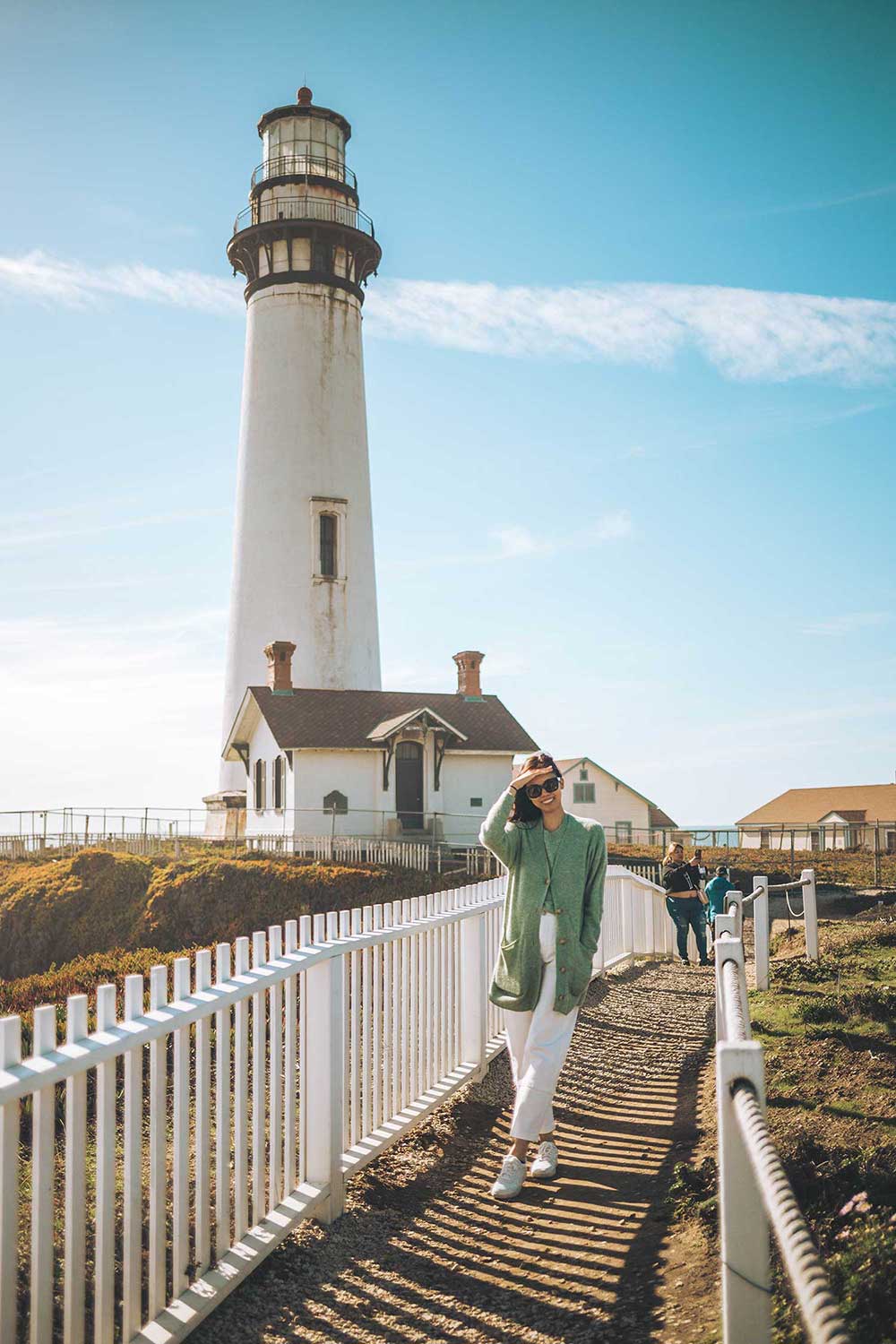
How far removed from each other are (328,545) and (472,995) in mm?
28514

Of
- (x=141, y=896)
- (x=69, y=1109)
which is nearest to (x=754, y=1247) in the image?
(x=69, y=1109)

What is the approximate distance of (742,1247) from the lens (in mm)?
2510

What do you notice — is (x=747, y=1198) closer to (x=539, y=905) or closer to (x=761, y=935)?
(x=539, y=905)

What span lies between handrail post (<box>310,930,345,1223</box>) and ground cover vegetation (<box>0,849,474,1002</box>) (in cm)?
1927

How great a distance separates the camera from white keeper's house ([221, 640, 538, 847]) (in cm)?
3250

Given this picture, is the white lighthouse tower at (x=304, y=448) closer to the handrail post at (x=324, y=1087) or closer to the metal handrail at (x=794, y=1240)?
the handrail post at (x=324, y=1087)

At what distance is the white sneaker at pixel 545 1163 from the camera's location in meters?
5.54

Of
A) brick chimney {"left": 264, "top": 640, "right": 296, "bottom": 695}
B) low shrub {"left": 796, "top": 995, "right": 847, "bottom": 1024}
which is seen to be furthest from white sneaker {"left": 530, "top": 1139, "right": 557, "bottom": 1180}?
brick chimney {"left": 264, "top": 640, "right": 296, "bottom": 695}

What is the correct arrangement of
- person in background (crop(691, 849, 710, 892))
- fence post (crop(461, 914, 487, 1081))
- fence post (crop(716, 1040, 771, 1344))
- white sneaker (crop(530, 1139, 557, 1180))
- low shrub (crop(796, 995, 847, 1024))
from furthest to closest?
person in background (crop(691, 849, 710, 892)), low shrub (crop(796, 995, 847, 1024)), fence post (crop(461, 914, 487, 1081)), white sneaker (crop(530, 1139, 557, 1180)), fence post (crop(716, 1040, 771, 1344))

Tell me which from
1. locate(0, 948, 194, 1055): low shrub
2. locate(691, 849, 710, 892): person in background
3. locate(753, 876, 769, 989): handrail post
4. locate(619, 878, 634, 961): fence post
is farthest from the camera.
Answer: locate(691, 849, 710, 892): person in background

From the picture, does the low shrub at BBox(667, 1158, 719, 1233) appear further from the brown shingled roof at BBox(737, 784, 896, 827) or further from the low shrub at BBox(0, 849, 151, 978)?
the brown shingled roof at BBox(737, 784, 896, 827)

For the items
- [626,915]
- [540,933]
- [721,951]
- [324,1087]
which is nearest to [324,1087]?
[324,1087]

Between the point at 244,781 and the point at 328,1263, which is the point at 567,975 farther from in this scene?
the point at 244,781

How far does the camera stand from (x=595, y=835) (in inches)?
217
